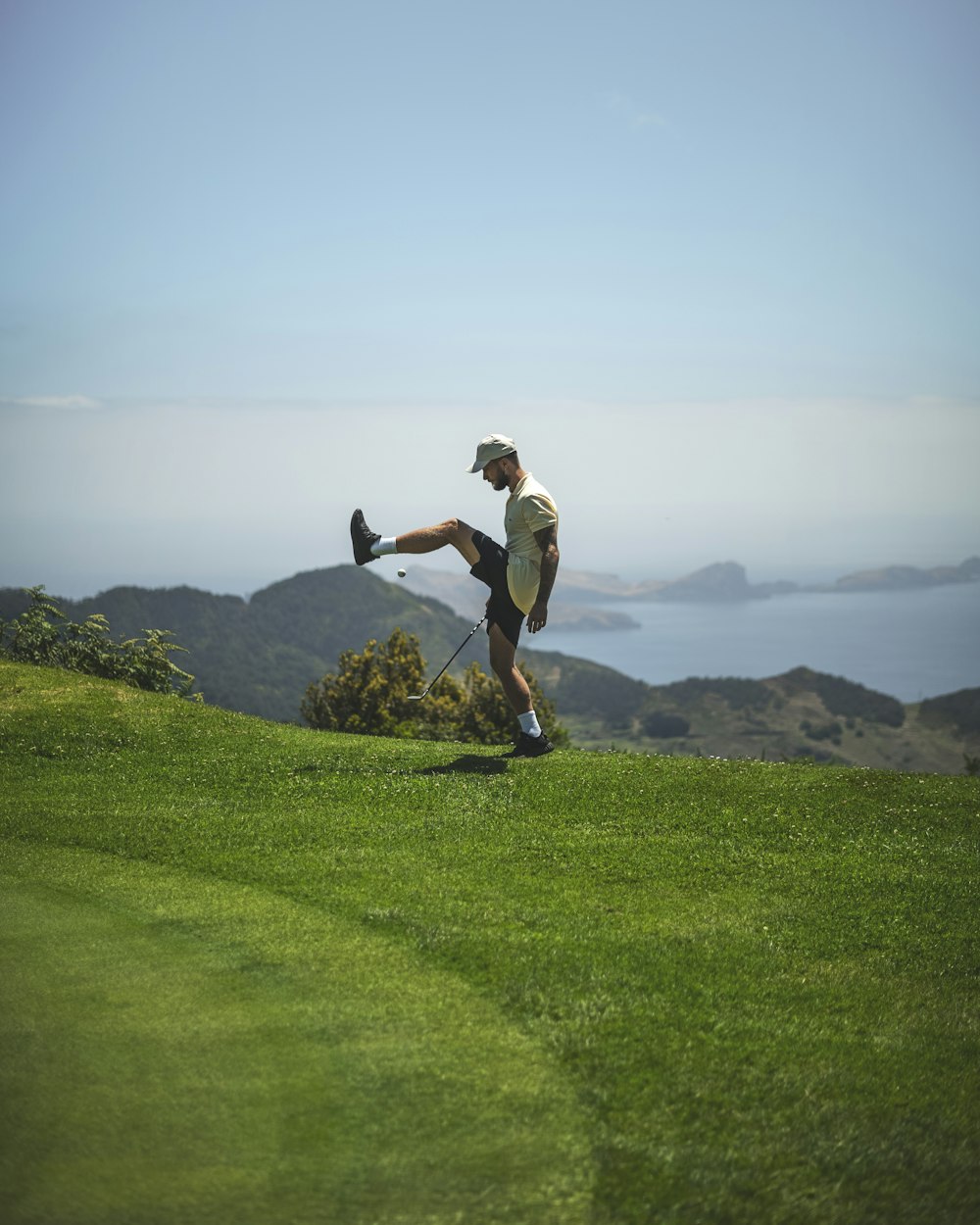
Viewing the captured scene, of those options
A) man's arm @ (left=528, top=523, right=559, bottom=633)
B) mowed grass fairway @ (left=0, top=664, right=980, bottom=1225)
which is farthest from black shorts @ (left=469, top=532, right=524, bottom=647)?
mowed grass fairway @ (left=0, top=664, right=980, bottom=1225)

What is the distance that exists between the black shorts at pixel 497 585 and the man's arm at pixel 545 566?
27cm

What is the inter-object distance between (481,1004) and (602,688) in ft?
598

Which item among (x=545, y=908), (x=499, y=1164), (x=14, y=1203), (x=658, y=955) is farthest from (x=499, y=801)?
(x=14, y=1203)

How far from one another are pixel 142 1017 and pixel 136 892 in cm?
185

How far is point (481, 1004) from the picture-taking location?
5215mm

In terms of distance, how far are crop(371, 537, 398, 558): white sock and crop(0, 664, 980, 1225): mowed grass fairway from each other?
2.30 meters

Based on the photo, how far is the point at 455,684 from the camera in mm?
33219

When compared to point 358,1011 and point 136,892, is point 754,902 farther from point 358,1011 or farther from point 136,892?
point 136,892

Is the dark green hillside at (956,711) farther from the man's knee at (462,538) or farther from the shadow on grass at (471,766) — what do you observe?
the man's knee at (462,538)

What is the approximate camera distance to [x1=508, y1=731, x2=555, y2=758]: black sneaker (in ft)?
35.6

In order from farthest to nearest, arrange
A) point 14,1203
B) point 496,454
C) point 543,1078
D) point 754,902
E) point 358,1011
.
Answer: point 496,454
point 754,902
point 358,1011
point 543,1078
point 14,1203

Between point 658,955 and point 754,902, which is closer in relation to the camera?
point 658,955

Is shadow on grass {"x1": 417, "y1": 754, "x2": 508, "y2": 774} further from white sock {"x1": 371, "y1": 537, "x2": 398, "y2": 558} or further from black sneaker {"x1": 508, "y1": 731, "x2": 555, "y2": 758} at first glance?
white sock {"x1": 371, "y1": 537, "x2": 398, "y2": 558}

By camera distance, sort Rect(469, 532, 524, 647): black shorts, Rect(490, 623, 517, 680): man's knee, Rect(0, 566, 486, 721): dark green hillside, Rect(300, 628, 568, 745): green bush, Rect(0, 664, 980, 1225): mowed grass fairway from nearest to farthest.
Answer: Rect(0, 664, 980, 1225): mowed grass fairway, Rect(469, 532, 524, 647): black shorts, Rect(490, 623, 517, 680): man's knee, Rect(300, 628, 568, 745): green bush, Rect(0, 566, 486, 721): dark green hillside
